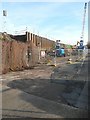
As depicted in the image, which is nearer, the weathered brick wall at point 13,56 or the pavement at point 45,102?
the pavement at point 45,102

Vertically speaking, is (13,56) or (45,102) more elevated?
(13,56)

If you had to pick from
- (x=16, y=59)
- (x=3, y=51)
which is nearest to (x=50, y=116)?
(x=3, y=51)

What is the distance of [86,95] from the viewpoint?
1186cm

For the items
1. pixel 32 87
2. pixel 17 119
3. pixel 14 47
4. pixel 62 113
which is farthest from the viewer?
pixel 14 47

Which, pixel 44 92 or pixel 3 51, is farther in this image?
pixel 3 51

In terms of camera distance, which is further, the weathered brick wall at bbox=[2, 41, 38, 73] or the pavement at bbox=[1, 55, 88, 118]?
the weathered brick wall at bbox=[2, 41, 38, 73]

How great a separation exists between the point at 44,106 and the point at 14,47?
48.4ft

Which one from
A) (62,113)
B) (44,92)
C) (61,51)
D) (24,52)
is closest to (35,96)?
(44,92)

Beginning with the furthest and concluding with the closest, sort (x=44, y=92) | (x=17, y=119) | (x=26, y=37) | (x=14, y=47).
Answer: (x=26, y=37)
(x=14, y=47)
(x=44, y=92)
(x=17, y=119)

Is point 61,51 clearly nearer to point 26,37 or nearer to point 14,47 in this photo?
point 26,37

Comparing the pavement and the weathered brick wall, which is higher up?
the weathered brick wall

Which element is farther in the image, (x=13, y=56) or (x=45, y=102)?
(x=13, y=56)

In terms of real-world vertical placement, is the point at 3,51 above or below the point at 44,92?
above

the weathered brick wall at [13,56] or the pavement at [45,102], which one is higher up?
the weathered brick wall at [13,56]
